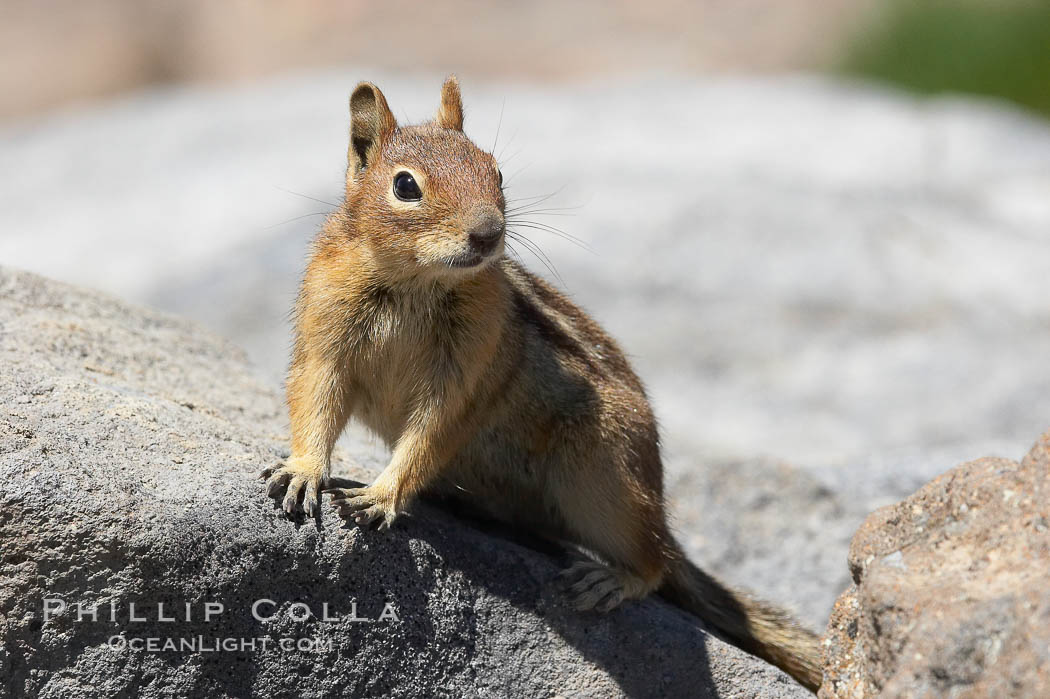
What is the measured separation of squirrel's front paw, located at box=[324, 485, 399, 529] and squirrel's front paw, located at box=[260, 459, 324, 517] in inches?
3.2

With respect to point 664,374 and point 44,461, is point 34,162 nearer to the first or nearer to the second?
point 664,374

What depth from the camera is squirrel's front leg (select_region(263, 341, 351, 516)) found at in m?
4.20

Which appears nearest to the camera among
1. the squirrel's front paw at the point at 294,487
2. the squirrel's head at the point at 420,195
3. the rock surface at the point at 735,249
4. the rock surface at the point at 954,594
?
the rock surface at the point at 954,594

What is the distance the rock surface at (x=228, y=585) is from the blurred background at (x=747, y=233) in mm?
1484

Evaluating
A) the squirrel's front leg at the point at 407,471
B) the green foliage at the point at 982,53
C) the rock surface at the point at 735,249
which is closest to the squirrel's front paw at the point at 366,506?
the squirrel's front leg at the point at 407,471

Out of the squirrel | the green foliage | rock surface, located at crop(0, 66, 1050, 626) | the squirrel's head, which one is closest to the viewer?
the squirrel's head

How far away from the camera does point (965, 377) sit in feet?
34.7

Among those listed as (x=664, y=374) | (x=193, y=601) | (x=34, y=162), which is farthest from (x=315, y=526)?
(x=34, y=162)

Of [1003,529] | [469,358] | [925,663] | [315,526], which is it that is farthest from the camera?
[469,358]

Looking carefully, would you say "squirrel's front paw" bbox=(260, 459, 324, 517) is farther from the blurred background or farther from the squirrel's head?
the blurred background

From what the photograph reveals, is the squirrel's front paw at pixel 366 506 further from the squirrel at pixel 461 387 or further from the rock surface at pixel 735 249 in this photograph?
the rock surface at pixel 735 249

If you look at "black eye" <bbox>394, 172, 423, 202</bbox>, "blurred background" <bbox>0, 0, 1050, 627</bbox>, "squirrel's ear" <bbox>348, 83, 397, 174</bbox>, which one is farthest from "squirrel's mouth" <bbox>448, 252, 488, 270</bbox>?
"blurred background" <bbox>0, 0, 1050, 627</bbox>

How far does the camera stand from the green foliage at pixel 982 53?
742 inches

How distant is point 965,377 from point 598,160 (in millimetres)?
5553
